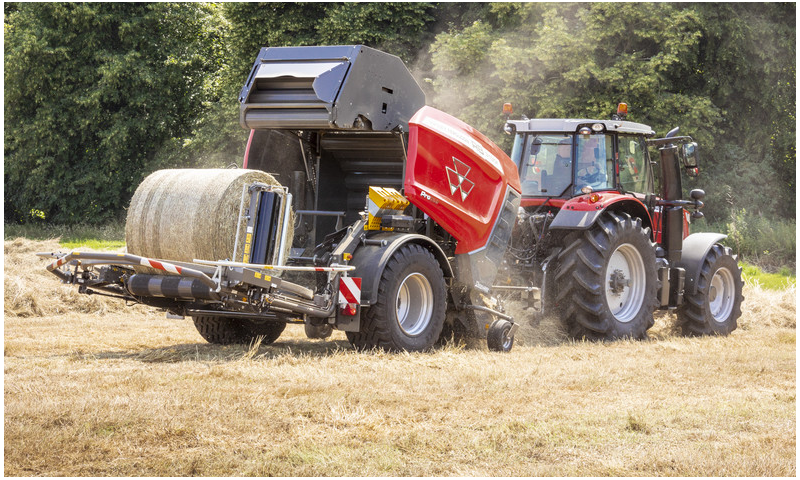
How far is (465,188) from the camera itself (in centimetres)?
955

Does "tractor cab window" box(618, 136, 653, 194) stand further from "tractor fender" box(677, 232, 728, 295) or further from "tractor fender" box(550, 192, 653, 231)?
"tractor fender" box(677, 232, 728, 295)

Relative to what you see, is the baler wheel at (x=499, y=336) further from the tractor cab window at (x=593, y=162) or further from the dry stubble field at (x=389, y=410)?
the tractor cab window at (x=593, y=162)

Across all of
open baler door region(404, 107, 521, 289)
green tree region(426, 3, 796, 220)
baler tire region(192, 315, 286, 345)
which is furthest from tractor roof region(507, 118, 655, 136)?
green tree region(426, 3, 796, 220)

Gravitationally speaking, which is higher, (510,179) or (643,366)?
(510,179)

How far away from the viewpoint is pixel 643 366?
8391 mm

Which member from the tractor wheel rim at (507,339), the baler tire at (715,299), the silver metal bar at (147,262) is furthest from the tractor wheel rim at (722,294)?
the silver metal bar at (147,262)

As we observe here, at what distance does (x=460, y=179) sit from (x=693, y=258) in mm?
3982

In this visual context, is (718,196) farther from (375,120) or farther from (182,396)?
(182,396)

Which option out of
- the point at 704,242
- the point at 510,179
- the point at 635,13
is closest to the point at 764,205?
the point at 635,13

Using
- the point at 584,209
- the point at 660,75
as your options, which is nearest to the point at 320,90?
the point at 584,209

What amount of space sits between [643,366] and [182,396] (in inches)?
163

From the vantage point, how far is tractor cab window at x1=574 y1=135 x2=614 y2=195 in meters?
10.9

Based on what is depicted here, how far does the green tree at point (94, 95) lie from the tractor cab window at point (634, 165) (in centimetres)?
2010

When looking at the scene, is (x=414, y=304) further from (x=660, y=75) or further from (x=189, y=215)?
(x=660, y=75)
